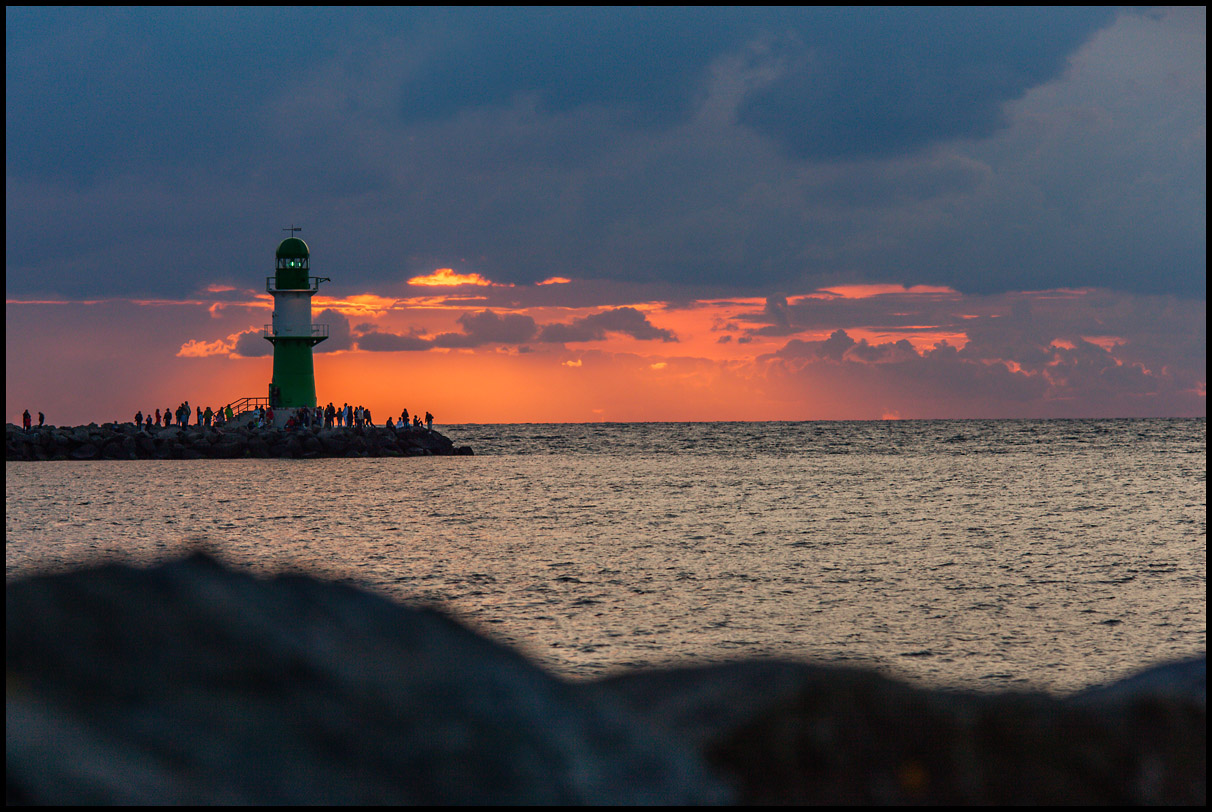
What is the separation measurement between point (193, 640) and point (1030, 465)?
48.2 m

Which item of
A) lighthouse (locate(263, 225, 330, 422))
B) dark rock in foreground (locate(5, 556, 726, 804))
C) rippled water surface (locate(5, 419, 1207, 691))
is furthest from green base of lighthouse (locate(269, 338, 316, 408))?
dark rock in foreground (locate(5, 556, 726, 804))

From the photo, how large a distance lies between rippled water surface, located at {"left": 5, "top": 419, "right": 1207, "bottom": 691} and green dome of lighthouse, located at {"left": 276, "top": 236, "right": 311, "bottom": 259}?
17.7 m

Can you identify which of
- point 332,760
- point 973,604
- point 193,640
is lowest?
point 973,604

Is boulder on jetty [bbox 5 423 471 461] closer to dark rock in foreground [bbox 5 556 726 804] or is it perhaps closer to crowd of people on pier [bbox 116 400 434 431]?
crowd of people on pier [bbox 116 400 434 431]

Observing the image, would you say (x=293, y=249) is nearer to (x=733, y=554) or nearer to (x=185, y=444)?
(x=185, y=444)

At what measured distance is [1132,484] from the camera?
33.9 m

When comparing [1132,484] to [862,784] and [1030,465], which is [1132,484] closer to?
[1030,465]

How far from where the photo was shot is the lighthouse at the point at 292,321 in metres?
50.8

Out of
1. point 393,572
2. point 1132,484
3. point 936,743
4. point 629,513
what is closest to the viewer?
point 936,743

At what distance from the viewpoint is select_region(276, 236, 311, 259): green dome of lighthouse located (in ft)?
169

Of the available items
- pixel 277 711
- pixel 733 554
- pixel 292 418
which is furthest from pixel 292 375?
pixel 277 711

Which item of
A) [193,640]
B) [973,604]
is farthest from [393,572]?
[193,640]

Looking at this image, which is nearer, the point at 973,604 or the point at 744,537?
the point at 973,604

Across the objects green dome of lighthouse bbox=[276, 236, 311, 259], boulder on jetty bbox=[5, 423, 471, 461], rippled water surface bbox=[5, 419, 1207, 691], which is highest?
green dome of lighthouse bbox=[276, 236, 311, 259]
